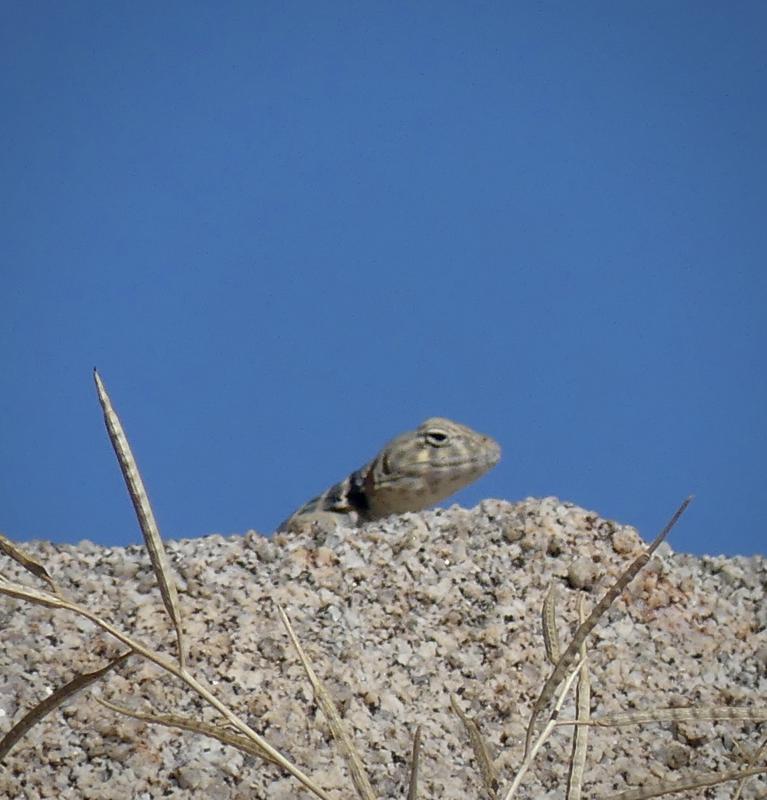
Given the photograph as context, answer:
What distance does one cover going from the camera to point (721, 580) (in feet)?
16.0

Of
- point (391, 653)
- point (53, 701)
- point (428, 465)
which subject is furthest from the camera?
point (428, 465)

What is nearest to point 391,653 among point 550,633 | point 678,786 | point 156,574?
point 550,633

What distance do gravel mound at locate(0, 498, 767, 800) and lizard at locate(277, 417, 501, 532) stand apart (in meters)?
2.27

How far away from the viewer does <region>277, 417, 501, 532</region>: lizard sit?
7312 mm

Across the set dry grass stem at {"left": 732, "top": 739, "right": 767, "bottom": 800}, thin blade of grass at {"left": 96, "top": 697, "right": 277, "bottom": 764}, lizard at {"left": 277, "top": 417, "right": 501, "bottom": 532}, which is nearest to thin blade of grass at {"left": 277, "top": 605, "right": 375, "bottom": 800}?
thin blade of grass at {"left": 96, "top": 697, "right": 277, "bottom": 764}

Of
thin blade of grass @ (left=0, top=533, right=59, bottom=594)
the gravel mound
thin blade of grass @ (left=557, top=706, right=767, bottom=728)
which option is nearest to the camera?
thin blade of grass @ (left=0, top=533, right=59, bottom=594)

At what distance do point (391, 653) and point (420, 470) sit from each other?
11.8 ft

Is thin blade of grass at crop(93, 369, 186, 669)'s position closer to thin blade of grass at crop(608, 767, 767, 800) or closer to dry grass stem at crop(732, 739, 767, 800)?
thin blade of grass at crop(608, 767, 767, 800)

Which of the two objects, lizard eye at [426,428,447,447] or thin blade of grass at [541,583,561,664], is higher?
lizard eye at [426,428,447,447]

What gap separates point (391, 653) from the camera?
148 inches

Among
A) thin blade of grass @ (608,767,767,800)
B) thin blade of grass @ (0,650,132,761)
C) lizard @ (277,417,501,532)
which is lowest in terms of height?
thin blade of grass @ (608,767,767,800)

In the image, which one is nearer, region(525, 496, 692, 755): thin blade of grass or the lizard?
region(525, 496, 692, 755): thin blade of grass

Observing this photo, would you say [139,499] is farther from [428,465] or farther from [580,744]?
[428,465]

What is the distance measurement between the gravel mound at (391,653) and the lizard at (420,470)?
7.46ft
